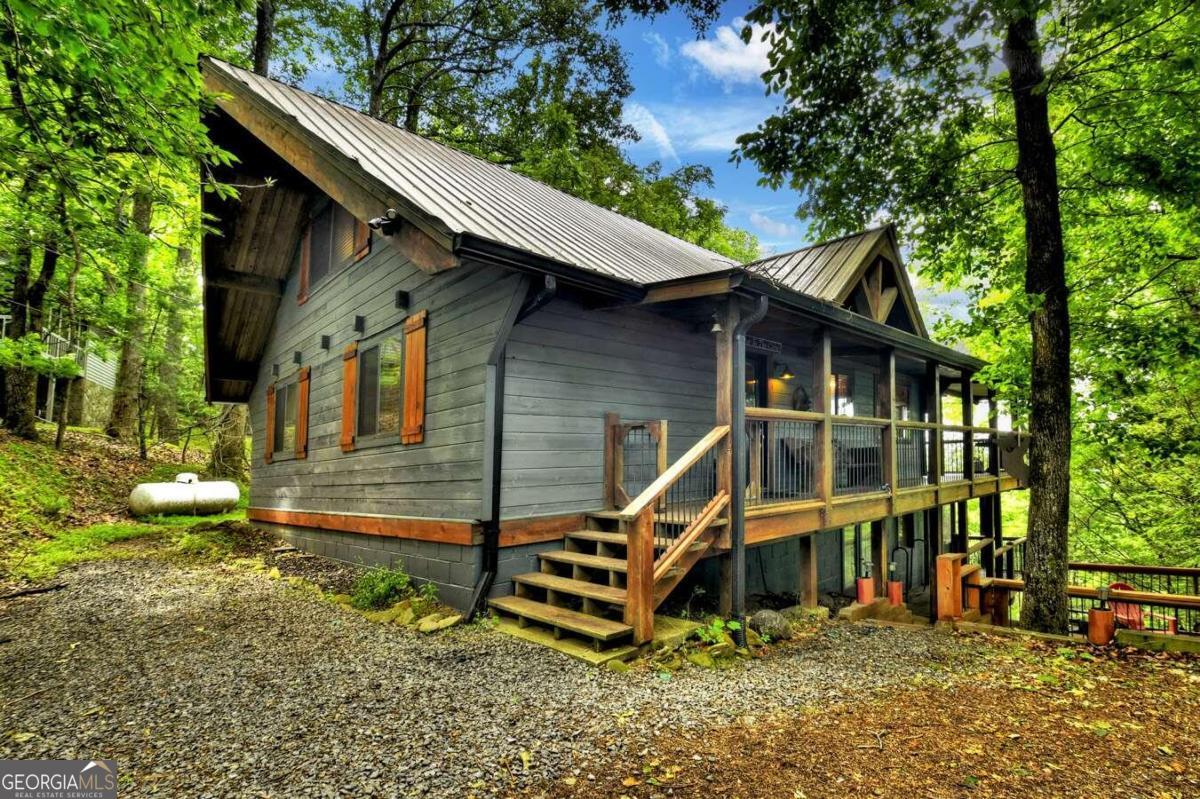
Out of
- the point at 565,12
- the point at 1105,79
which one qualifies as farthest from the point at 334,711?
the point at 565,12

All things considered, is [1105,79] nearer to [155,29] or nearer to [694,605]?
[694,605]

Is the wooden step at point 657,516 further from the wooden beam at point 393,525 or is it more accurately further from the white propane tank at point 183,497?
the white propane tank at point 183,497

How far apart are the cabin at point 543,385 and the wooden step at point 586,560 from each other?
0.10 feet

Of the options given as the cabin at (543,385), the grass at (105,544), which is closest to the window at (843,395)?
the cabin at (543,385)

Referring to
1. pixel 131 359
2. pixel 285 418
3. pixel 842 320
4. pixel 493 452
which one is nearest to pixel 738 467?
pixel 842 320

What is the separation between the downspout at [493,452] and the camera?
222 inches

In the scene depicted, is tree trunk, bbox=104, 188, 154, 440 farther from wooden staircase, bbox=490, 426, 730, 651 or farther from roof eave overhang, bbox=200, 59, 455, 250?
wooden staircase, bbox=490, 426, 730, 651

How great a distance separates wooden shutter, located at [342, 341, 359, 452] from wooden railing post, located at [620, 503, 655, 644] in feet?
17.0

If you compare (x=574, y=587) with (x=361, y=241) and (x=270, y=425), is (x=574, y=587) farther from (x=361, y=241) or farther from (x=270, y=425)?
(x=270, y=425)

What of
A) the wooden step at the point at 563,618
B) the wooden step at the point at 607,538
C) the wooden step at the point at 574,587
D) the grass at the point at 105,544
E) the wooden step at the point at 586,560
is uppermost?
the wooden step at the point at 607,538

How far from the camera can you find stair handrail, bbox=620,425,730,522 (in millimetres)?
4574

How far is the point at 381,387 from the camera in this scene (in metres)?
7.73

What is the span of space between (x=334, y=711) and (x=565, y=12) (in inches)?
696

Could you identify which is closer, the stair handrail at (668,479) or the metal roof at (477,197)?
the stair handrail at (668,479)
